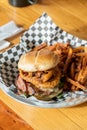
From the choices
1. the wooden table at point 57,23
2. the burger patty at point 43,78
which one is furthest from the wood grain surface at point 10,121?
the burger patty at point 43,78

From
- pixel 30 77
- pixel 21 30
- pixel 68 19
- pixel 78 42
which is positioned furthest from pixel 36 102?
pixel 68 19

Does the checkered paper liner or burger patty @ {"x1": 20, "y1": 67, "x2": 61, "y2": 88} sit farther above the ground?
burger patty @ {"x1": 20, "y1": 67, "x2": 61, "y2": 88}

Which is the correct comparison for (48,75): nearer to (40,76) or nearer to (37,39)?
(40,76)

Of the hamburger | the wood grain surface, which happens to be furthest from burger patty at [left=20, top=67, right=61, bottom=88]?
the wood grain surface

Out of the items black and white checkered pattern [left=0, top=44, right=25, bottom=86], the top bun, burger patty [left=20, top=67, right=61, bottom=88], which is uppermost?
the top bun

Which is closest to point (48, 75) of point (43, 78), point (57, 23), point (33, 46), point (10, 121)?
point (43, 78)

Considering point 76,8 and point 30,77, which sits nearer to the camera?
point 30,77

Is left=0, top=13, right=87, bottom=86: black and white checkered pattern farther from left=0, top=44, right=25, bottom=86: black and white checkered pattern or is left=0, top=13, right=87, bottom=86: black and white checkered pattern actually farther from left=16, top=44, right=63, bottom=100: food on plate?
left=16, top=44, right=63, bottom=100: food on plate

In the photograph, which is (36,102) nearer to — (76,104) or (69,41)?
(76,104)

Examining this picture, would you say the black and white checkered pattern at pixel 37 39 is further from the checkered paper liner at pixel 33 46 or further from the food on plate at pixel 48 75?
the food on plate at pixel 48 75
